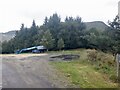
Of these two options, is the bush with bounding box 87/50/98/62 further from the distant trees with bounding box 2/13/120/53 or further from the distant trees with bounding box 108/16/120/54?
the distant trees with bounding box 2/13/120/53

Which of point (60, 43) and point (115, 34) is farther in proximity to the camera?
point (60, 43)

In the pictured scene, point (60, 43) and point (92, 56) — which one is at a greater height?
point (60, 43)

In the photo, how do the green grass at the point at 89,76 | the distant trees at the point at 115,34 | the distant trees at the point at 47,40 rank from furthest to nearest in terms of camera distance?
the distant trees at the point at 47,40
the distant trees at the point at 115,34
the green grass at the point at 89,76

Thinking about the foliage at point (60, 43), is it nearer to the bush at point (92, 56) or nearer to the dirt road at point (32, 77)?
the bush at point (92, 56)

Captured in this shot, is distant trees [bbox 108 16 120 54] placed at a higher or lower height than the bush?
higher

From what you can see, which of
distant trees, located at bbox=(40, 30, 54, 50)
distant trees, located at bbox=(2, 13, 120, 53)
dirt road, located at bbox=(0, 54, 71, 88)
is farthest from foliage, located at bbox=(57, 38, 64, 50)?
dirt road, located at bbox=(0, 54, 71, 88)

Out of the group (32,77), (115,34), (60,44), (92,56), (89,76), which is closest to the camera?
(32,77)

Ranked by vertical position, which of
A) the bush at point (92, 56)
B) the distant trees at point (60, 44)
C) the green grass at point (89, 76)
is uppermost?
the distant trees at point (60, 44)

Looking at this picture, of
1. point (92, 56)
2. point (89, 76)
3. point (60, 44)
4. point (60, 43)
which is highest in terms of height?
point (60, 43)

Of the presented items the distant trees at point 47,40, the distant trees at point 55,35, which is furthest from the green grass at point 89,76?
the distant trees at point 47,40

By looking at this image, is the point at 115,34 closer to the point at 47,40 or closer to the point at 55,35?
the point at 47,40

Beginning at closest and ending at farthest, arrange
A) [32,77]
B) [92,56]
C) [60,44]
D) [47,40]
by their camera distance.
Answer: [32,77] < [92,56] < [47,40] < [60,44]

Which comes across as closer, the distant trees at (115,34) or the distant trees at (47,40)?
the distant trees at (115,34)

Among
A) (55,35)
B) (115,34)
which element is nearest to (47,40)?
(55,35)
